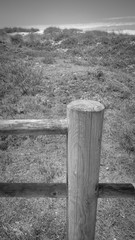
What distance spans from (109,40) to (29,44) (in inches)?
282

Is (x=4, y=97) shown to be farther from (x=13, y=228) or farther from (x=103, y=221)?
(x=103, y=221)

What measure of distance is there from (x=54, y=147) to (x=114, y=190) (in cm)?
317

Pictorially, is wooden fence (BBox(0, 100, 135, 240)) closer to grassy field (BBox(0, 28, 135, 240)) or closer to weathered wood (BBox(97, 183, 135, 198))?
weathered wood (BBox(97, 183, 135, 198))

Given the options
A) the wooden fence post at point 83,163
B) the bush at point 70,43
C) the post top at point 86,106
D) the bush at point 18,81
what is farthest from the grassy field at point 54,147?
the bush at point 70,43

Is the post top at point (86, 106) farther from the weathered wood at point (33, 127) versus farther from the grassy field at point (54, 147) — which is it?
the grassy field at point (54, 147)

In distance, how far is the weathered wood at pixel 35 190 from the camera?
1.61 meters

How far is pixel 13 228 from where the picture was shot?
108 inches

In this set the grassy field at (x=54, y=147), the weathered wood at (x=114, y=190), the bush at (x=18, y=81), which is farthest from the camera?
the bush at (x=18, y=81)

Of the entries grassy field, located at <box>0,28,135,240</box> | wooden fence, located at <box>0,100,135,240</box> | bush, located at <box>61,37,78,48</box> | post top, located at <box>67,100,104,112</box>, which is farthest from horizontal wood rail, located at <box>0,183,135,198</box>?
bush, located at <box>61,37,78,48</box>

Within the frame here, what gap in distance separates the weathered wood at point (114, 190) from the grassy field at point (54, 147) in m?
1.49

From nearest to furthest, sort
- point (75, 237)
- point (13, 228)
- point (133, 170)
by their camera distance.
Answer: point (75, 237)
point (13, 228)
point (133, 170)

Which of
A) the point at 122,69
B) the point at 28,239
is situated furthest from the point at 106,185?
the point at 122,69

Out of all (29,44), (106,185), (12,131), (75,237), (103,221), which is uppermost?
(29,44)

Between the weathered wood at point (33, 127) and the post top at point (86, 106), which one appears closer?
the post top at point (86, 106)
